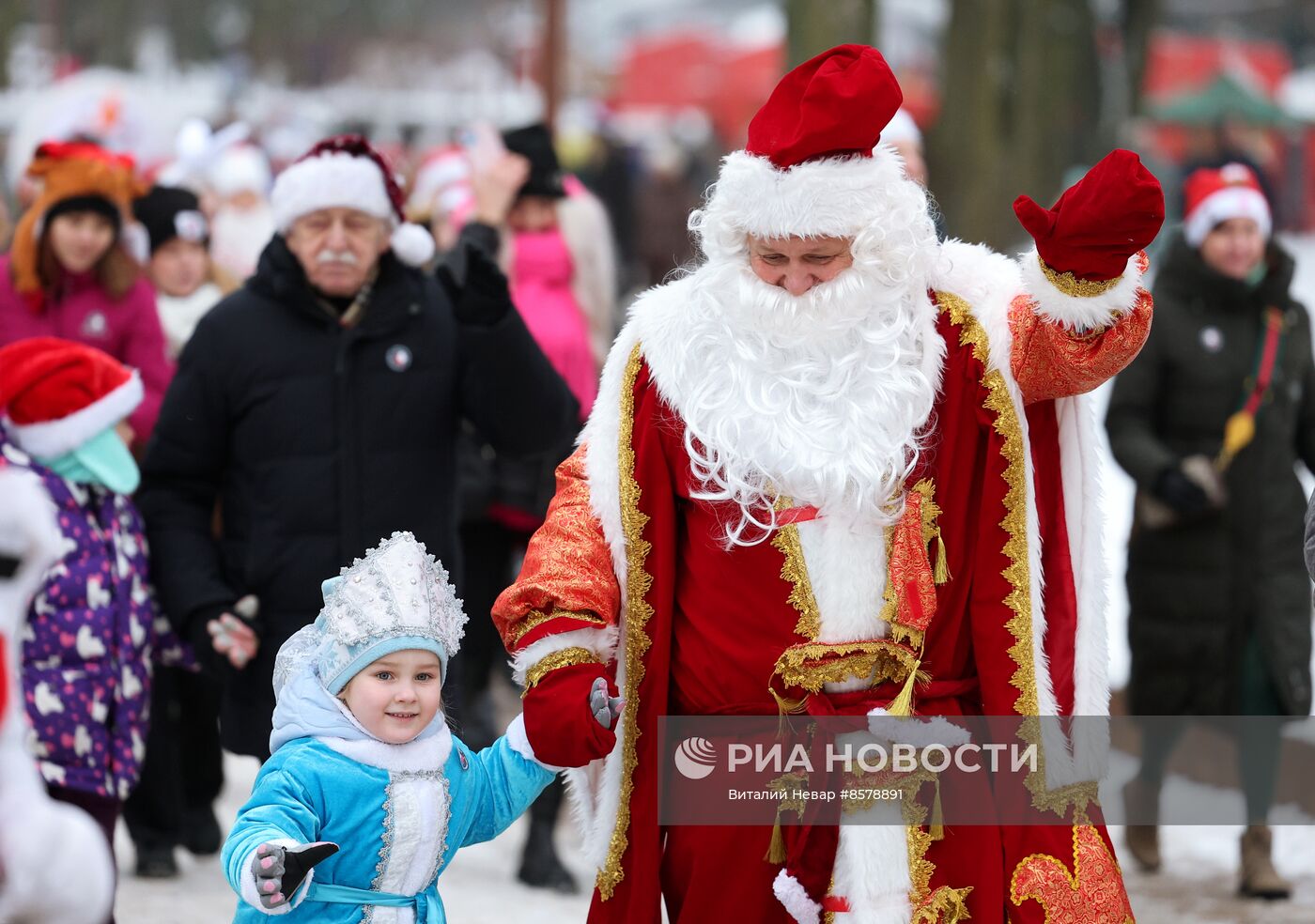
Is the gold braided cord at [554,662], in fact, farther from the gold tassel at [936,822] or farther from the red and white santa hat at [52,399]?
the red and white santa hat at [52,399]

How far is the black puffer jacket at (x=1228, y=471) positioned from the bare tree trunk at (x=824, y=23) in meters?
5.90

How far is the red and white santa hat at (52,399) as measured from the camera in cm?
525

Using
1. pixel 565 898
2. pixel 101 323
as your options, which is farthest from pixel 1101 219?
pixel 101 323

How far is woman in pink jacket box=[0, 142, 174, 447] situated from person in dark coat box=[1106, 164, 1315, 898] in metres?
3.33

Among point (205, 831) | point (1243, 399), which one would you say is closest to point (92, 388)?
point (205, 831)

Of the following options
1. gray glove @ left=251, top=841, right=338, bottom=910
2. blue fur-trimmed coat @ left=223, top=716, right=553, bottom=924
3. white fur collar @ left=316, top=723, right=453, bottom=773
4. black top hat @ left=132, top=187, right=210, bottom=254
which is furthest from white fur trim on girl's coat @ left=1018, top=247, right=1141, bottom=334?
black top hat @ left=132, top=187, right=210, bottom=254

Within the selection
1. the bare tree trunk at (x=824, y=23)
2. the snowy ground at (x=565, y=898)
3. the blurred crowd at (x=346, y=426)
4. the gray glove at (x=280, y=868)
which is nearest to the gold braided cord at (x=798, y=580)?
the blurred crowd at (x=346, y=426)

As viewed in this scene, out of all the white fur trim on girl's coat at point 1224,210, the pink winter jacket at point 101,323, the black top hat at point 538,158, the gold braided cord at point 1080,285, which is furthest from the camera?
the black top hat at point 538,158

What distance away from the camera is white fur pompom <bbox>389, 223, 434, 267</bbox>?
5.34 meters

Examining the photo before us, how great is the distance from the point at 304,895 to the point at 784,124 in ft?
5.74

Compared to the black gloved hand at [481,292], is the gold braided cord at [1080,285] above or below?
above

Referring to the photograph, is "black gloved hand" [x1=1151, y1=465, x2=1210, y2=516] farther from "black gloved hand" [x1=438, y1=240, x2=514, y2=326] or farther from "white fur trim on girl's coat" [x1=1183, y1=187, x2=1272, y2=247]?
"black gloved hand" [x1=438, y1=240, x2=514, y2=326]

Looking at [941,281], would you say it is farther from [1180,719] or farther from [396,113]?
[396,113]

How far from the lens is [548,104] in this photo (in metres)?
18.0
